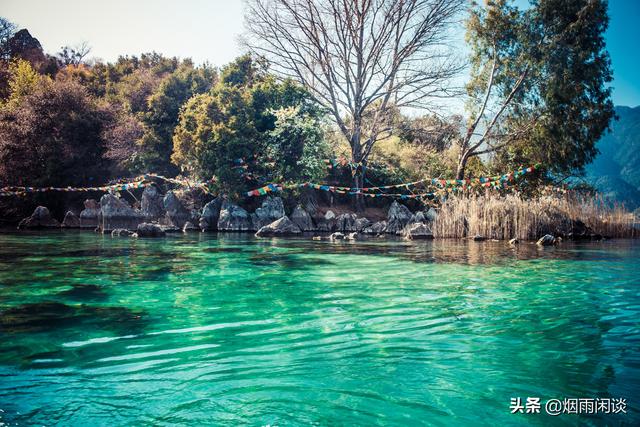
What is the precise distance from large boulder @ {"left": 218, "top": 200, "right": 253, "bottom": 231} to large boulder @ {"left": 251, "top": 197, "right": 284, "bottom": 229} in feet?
1.41

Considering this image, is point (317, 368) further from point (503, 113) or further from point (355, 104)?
point (503, 113)

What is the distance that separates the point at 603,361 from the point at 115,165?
2662cm

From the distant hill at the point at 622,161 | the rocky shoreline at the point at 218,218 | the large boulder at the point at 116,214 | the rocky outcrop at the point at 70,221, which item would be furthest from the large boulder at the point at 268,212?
the distant hill at the point at 622,161

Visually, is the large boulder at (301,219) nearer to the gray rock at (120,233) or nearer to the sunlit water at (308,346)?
the gray rock at (120,233)

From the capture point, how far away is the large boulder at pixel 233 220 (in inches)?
808

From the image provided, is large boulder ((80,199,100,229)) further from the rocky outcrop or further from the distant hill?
the distant hill

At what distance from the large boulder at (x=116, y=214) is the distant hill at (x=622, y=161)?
74085 millimetres

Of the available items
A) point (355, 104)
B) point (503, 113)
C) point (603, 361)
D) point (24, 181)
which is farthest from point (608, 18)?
→ point (24, 181)

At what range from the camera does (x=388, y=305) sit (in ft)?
17.9

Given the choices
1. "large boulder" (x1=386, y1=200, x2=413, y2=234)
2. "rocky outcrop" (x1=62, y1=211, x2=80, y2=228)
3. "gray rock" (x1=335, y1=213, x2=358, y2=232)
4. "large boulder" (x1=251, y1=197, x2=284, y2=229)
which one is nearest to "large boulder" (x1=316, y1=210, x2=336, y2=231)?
"gray rock" (x1=335, y1=213, x2=358, y2=232)

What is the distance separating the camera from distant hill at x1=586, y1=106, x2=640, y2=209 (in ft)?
253

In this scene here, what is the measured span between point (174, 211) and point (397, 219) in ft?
33.9

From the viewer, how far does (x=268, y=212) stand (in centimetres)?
2097

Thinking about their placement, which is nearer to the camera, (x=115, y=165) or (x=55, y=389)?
(x=55, y=389)
